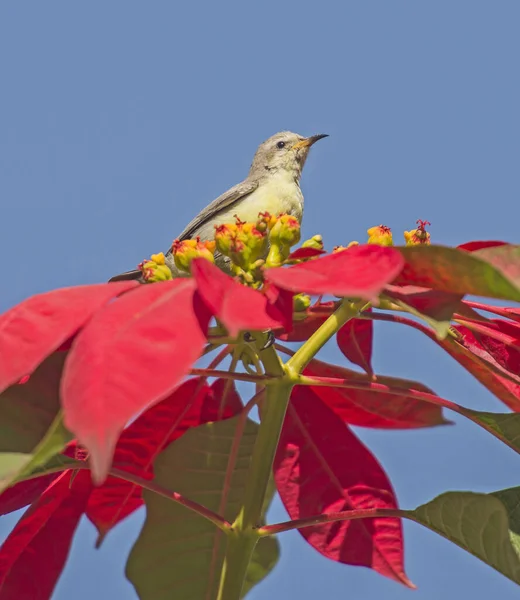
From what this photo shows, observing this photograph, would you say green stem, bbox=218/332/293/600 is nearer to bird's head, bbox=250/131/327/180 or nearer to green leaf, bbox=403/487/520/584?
green leaf, bbox=403/487/520/584

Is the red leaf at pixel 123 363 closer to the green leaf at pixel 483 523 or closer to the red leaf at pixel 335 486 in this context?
the green leaf at pixel 483 523

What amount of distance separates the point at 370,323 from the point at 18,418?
0.89 m

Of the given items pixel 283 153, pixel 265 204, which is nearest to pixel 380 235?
pixel 265 204

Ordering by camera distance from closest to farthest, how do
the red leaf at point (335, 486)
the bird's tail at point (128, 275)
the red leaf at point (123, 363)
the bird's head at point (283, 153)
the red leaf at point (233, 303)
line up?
the red leaf at point (123, 363)
the red leaf at point (233, 303)
the red leaf at point (335, 486)
the bird's tail at point (128, 275)
the bird's head at point (283, 153)

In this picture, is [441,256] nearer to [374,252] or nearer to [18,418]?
[374,252]

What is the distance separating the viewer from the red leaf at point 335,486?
5.81ft

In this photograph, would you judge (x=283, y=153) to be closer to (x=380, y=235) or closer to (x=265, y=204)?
(x=265, y=204)

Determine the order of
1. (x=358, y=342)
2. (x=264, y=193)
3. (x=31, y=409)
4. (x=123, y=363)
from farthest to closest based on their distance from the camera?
(x=264, y=193) < (x=358, y=342) < (x=31, y=409) < (x=123, y=363)

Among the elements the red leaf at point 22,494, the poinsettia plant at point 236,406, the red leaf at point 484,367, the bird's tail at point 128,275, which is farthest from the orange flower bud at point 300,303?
the bird's tail at point 128,275

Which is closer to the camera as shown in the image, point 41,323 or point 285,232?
point 41,323

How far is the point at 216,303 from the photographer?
1022 millimetres

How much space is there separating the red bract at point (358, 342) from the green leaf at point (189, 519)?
0.24 meters

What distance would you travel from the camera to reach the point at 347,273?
1069 mm

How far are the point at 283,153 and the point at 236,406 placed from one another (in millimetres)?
4091
